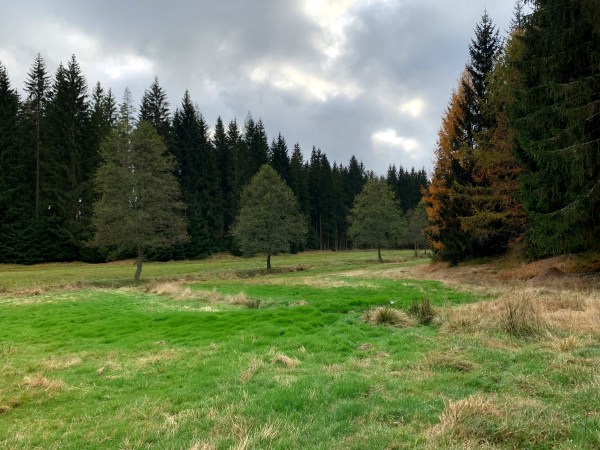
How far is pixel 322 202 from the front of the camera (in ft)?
329

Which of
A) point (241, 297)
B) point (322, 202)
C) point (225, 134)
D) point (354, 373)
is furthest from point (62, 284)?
point (322, 202)

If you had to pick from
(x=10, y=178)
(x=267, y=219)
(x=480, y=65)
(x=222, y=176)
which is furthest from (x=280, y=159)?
(x=480, y=65)

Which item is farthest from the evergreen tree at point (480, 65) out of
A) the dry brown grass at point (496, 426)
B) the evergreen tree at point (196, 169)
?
the evergreen tree at point (196, 169)

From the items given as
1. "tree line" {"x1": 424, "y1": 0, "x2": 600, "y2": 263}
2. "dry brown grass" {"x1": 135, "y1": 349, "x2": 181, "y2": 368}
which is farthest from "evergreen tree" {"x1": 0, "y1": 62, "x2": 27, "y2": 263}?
"tree line" {"x1": 424, "y1": 0, "x2": 600, "y2": 263}

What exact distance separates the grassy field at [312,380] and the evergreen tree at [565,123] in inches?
139

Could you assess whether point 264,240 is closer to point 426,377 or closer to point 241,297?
point 241,297

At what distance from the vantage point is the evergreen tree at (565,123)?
15.6m

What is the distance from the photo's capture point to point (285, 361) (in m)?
8.83

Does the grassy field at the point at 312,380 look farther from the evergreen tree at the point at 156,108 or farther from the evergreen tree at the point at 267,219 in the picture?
the evergreen tree at the point at 156,108

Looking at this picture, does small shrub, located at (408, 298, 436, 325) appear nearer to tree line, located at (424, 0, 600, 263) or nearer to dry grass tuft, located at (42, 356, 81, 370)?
tree line, located at (424, 0, 600, 263)

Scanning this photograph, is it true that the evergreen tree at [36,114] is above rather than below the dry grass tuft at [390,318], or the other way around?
above

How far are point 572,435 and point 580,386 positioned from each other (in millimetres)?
1829

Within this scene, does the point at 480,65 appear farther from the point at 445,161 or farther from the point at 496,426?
the point at 496,426

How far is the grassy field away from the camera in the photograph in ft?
16.3
